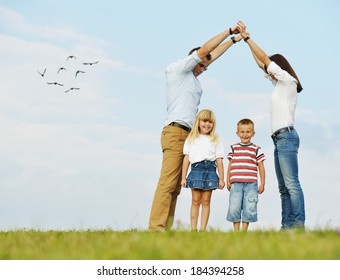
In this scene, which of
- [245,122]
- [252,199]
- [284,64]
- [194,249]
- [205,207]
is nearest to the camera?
[194,249]

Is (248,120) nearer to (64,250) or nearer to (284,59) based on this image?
(284,59)

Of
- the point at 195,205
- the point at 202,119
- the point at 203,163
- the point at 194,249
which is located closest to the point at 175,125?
the point at 202,119

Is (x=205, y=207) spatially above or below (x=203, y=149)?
below

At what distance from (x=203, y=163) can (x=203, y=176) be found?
0.22 m

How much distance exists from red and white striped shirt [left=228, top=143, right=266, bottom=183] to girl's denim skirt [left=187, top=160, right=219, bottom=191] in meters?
0.33

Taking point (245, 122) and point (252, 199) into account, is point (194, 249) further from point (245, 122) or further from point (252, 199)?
point (245, 122)

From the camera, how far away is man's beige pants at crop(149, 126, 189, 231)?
1000cm

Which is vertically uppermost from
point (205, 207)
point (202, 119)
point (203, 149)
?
point (202, 119)

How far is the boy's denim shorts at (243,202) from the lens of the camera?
32.0 feet

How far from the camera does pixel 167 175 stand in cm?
1005

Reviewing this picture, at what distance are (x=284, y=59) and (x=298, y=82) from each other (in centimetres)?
49

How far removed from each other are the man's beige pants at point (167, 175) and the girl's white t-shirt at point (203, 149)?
0.20 metres

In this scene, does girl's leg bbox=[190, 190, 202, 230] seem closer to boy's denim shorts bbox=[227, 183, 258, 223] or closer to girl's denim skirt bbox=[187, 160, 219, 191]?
girl's denim skirt bbox=[187, 160, 219, 191]
